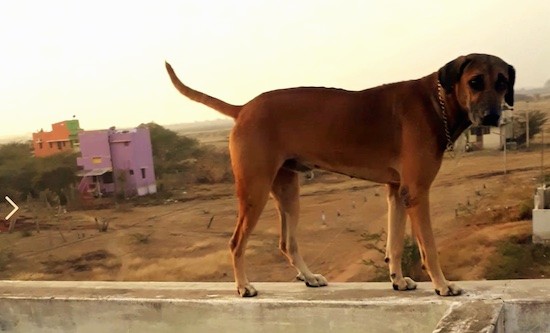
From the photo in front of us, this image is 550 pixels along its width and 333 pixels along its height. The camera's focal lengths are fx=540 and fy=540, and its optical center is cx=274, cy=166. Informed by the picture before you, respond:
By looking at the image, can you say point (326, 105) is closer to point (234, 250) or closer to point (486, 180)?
point (234, 250)

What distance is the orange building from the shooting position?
7973 millimetres

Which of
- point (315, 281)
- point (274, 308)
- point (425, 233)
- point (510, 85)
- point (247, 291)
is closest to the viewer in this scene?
point (510, 85)

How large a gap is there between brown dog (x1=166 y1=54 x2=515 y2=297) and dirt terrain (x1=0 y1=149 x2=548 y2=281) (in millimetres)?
4591

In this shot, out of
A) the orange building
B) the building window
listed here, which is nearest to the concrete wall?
the orange building

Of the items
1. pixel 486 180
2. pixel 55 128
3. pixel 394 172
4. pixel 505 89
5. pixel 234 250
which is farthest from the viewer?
pixel 55 128

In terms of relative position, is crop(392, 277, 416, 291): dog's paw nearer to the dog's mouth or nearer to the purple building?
the dog's mouth

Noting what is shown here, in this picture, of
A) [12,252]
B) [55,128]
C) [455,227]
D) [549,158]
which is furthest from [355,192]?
[12,252]

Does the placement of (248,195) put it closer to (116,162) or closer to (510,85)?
(510,85)

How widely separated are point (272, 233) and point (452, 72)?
5.71m

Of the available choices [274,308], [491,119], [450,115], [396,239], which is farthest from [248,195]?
[491,119]

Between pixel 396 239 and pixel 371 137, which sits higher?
pixel 371 137

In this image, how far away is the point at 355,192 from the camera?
815 centimetres

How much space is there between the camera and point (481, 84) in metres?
1.70

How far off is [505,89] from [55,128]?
755 centimetres
